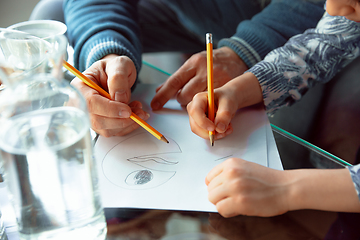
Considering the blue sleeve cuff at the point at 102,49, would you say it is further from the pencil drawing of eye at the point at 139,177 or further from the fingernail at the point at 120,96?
the pencil drawing of eye at the point at 139,177

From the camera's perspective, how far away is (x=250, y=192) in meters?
0.30

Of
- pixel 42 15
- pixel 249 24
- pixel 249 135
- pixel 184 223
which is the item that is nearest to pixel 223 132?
pixel 249 135

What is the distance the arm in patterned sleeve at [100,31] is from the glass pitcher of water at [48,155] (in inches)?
10.4

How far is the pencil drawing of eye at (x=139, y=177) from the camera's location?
0.36 m

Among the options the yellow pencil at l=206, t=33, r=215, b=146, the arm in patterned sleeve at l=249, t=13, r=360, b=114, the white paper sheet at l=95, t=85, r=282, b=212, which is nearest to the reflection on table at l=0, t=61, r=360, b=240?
the white paper sheet at l=95, t=85, r=282, b=212

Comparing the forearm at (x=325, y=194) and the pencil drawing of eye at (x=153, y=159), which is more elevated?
the forearm at (x=325, y=194)

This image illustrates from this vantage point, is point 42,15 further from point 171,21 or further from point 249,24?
point 249,24

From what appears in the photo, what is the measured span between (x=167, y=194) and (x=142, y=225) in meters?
0.04

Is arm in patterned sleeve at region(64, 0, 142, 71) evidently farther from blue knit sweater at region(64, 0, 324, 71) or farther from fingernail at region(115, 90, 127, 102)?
fingernail at region(115, 90, 127, 102)

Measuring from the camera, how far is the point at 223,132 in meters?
0.41

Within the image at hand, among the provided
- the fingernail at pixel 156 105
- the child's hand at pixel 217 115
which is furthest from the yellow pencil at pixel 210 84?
the fingernail at pixel 156 105

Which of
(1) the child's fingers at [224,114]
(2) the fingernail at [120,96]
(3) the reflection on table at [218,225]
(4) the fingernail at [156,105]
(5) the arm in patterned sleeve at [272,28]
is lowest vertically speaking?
(3) the reflection on table at [218,225]

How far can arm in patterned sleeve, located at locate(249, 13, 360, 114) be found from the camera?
1.64 feet

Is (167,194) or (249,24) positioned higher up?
(249,24)
